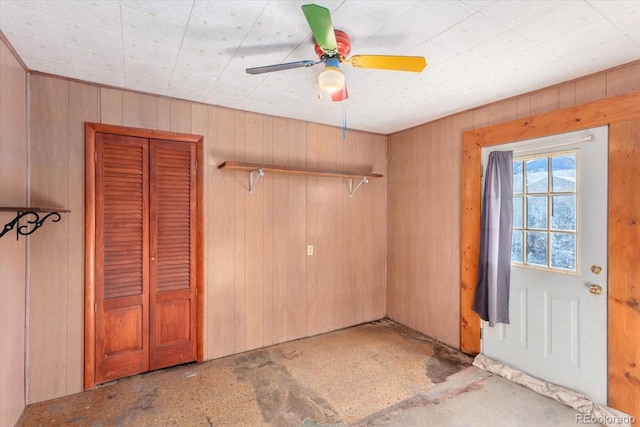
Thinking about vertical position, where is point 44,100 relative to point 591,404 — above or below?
above

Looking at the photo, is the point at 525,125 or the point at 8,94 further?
the point at 525,125

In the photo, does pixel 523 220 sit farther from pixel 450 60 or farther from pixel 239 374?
pixel 239 374

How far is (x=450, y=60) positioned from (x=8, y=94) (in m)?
2.87

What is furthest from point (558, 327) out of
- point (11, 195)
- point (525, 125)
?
point (11, 195)

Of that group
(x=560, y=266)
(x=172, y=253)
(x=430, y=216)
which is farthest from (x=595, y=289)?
(x=172, y=253)

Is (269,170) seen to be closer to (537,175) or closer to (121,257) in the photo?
(121,257)

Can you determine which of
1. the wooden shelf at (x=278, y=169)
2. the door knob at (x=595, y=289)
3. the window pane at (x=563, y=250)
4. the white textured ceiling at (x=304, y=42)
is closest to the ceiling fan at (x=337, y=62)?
the white textured ceiling at (x=304, y=42)

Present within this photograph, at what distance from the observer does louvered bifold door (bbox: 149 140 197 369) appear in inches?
108

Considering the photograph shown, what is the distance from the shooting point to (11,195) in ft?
6.52

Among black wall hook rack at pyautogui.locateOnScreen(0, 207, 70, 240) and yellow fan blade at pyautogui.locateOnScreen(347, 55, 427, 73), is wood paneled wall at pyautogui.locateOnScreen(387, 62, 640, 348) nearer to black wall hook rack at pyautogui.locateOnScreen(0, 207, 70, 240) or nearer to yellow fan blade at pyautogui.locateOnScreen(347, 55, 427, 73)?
yellow fan blade at pyautogui.locateOnScreen(347, 55, 427, 73)

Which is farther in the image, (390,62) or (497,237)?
(497,237)

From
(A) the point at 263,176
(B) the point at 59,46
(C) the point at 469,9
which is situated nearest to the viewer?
(C) the point at 469,9

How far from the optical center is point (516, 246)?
2.71 m

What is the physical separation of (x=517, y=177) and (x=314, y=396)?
8.31 ft
